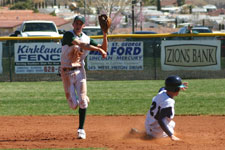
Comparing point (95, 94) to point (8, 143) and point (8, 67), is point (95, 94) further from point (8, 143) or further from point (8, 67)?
point (8, 143)

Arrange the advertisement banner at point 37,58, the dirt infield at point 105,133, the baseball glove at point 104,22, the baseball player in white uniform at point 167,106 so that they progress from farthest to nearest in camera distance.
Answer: the advertisement banner at point 37,58, the baseball glove at point 104,22, the dirt infield at point 105,133, the baseball player in white uniform at point 167,106

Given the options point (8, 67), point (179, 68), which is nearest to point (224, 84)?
point (179, 68)

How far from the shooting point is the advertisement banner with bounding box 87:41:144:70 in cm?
1689

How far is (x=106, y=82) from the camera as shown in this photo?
16391mm

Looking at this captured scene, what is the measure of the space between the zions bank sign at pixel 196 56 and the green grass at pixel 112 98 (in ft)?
2.86

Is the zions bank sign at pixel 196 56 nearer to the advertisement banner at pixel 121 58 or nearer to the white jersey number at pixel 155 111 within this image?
the advertisement banner at pixel 121 58

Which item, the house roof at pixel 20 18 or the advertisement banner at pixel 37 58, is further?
the house roof at pixel 20 18

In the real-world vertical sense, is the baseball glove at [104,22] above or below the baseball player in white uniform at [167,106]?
above

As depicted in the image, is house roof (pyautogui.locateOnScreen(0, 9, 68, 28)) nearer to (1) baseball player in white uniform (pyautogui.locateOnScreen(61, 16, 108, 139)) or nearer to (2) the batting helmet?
(1) baseball player in white uniform (pyautogui.locateOnScreen(61, 16, 108, 139))

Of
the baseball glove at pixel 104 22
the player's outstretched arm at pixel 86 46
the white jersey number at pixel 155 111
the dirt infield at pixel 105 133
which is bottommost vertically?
the dirt infield at pixel 105 133

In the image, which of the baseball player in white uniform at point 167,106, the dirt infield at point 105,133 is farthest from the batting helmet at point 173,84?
the dirt infield at point 105,133

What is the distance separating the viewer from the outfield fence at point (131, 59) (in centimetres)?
1691

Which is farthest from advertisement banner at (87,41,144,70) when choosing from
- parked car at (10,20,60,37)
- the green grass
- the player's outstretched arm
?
the player's outstretched arm

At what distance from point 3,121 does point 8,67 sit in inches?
284
